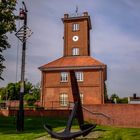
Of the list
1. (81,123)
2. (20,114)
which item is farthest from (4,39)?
(81,123)

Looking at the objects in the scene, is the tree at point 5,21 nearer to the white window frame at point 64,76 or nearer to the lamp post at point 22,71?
the lamp post at point 22,71

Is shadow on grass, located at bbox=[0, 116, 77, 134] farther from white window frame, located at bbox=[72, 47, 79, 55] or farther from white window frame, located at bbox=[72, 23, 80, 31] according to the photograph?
white window frame, located at bbox=[72, 23, 80, 31]

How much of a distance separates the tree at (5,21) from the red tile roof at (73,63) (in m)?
20.7

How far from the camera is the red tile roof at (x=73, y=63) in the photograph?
4634cm

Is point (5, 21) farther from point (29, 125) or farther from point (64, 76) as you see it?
point (64, 76)

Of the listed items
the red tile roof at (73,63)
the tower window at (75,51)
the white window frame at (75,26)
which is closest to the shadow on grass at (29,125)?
the red tile roof at (73,63)

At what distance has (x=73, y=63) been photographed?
47375 millimetres

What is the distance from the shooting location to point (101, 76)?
4553cm

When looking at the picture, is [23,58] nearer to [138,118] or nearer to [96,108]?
[96,108]

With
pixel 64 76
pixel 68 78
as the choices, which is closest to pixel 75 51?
pixel 64 76

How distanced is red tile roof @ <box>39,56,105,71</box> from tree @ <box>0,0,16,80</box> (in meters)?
20.7

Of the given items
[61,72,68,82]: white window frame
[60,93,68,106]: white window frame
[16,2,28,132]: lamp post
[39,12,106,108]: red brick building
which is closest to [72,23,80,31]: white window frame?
[39,12,106,108]: red brick building

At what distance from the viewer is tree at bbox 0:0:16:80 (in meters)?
25.5

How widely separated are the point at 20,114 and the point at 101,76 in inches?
1021
